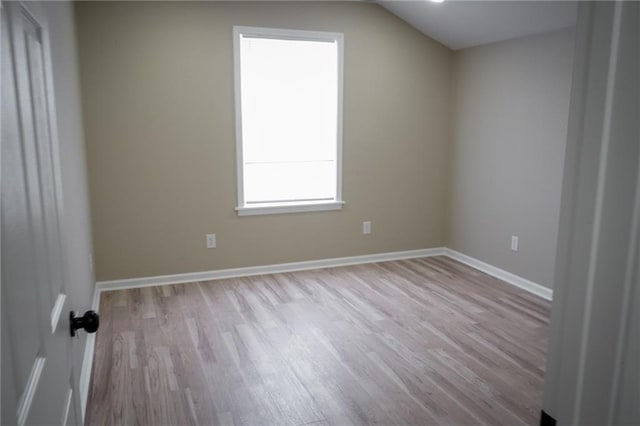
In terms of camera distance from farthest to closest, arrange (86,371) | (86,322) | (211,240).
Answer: (211,240), (86,371), (86,322)

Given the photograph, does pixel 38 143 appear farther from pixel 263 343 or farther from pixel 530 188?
pixel 530 188

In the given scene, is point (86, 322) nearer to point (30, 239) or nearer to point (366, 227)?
point (30, 239)

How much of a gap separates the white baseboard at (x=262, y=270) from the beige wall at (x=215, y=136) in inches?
2.5

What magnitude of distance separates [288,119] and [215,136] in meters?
0.69

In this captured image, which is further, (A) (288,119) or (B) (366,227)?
(B) (366,227)

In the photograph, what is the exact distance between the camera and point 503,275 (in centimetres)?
445

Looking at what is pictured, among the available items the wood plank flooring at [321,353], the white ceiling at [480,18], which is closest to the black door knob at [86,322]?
the wood plank flooring at [321,353]

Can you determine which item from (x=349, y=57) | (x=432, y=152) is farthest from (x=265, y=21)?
(x=432, y=152)

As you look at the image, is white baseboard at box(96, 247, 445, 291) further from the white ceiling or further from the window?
the white ceiling

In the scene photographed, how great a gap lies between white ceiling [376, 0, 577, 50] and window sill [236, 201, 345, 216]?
186 centimetres

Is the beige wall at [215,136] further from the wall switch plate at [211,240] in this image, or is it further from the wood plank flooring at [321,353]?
the wood plank flooring at [321,353]

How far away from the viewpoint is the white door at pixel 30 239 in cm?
68

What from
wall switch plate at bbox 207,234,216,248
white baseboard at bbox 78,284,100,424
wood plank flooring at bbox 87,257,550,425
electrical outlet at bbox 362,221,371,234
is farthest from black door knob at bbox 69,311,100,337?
electrical outlet at bbox 362,221,371,234

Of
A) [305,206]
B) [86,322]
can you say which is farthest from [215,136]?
[86,322]
